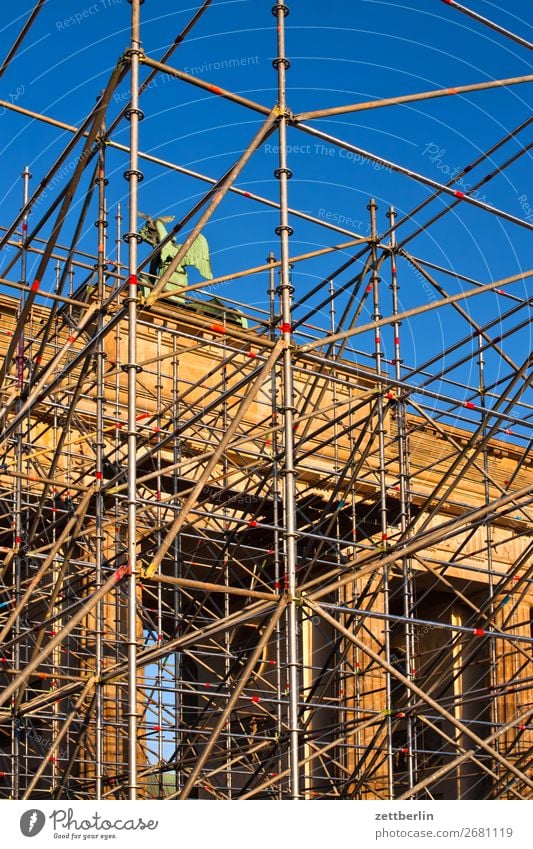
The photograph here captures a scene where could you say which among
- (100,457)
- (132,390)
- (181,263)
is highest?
(181,263)

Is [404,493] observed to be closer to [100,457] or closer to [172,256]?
[100,457]

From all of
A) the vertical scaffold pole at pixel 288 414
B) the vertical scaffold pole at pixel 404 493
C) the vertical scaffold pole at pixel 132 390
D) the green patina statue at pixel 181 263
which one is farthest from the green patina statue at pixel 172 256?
the vertical scaffold pole at pixel 132 390

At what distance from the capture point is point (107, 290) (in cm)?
2592

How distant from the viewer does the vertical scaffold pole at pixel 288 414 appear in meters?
16.5

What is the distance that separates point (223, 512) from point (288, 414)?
39.1 feet

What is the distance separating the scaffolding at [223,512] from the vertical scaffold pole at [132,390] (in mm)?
35

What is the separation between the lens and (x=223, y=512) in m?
29.2

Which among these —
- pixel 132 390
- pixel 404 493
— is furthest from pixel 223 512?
pixel 132 390

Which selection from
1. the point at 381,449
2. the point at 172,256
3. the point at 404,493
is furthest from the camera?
the point at 172,256

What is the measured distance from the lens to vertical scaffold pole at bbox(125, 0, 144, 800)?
15531 mm

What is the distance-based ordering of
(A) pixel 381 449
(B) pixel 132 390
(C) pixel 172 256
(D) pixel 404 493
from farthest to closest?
(C) pixel 172 256 < (D) pixel 404 493 < (A) pixel 381 449 < (B) pixel 132 390

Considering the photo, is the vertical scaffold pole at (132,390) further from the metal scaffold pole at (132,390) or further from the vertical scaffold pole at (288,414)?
the vertical scaffold pole at (288,414)

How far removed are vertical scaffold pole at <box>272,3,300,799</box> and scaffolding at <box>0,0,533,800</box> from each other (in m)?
0.04

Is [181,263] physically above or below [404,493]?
above
